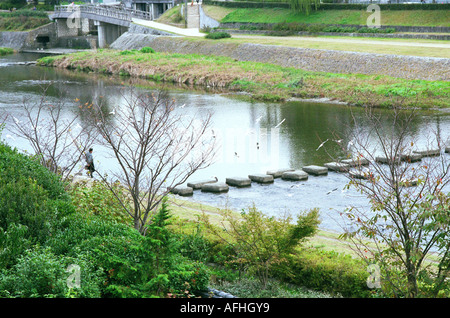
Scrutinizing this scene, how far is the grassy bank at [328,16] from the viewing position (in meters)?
56.4

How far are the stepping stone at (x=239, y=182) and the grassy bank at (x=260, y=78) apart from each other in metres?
11.0

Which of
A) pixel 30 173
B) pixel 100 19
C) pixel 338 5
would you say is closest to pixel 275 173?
pixel 30 173

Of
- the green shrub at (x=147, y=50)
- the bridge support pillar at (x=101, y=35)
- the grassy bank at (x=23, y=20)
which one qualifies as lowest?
the green shrub at (x=147, y=50)

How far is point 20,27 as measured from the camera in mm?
84750

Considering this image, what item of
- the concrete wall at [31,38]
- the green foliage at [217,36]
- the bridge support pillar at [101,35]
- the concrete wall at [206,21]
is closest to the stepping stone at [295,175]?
the green foliage at [217,36]

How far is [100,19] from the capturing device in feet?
245

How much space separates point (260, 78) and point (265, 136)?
1693cm

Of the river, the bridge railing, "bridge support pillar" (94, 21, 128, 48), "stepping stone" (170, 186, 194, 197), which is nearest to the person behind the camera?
the river

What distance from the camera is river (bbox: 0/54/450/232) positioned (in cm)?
1998

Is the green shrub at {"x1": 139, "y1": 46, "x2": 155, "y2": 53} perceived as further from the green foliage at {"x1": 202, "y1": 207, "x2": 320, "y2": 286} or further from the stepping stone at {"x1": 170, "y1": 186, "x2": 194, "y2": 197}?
the green foliage at {"x1": 202, "y1": 207, "x2": 320, "y2": 286}

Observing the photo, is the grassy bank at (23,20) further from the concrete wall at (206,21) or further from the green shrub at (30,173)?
the green shrub at (30,173)

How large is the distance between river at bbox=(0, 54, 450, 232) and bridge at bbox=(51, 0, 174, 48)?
80.6 ft

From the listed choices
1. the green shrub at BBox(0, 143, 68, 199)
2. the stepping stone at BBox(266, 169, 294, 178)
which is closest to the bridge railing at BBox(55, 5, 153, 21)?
the stepping stone at BBox(266, 169, 294, 178)
